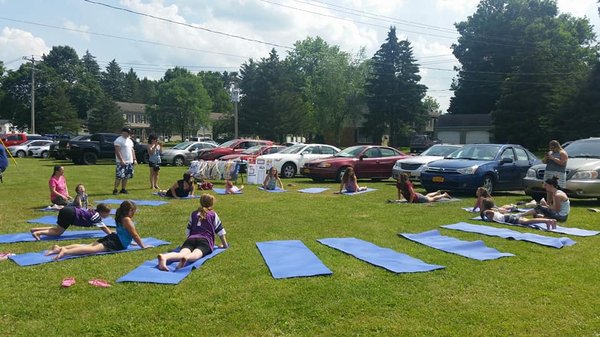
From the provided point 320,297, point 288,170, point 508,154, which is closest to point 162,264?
point 320,297

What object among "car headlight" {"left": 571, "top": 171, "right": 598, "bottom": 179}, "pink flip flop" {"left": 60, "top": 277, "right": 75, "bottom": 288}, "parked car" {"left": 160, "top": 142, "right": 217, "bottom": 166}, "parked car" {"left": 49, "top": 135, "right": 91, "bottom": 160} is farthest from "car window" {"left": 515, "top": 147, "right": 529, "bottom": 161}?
"parked car" {"left": 49, "top": 135, "right": 91, "bottom": 160}

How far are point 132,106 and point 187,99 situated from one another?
34.5m

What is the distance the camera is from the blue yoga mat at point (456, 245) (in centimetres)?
673

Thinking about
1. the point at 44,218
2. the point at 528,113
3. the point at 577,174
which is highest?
the point at 528,113

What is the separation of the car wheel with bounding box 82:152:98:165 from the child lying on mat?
2190cm

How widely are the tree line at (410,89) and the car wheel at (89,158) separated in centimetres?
2871

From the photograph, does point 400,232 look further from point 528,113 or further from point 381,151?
point 528,113

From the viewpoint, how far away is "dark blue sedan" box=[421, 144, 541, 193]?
1347cm

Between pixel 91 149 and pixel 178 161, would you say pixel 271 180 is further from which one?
pixel 91 149

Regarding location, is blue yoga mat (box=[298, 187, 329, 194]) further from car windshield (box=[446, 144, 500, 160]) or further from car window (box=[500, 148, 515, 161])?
car window (box=[500, 148, 515, 161])

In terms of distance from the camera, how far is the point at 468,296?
4988 mm

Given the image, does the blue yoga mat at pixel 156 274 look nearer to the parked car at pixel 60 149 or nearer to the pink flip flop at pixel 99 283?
the pink flip flop at pixel 99 283

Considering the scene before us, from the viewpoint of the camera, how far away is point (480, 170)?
13.5m

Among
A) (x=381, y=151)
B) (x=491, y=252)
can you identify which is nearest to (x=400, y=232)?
(x=491, y=252)
